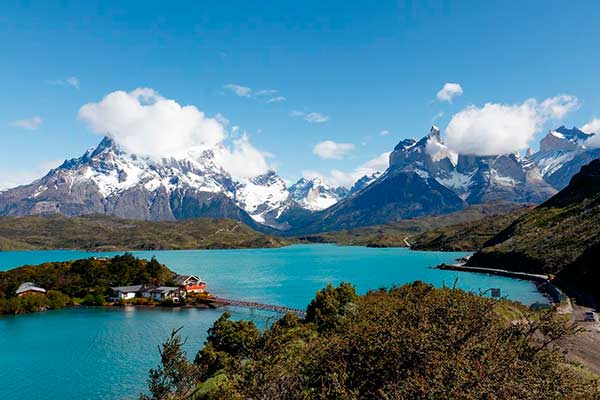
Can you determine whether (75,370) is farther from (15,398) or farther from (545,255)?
(545,255)

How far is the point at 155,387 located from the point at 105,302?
94.2 meters

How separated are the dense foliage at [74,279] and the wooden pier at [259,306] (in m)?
24.4

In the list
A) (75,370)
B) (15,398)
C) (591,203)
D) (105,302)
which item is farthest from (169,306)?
(591,203)

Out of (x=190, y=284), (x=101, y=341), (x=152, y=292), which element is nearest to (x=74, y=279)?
(x=152, y=292)

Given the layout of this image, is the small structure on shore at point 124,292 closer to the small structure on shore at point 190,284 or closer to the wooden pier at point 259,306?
the small structure on shore at point 190,284

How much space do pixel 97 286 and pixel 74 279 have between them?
21.9 ft

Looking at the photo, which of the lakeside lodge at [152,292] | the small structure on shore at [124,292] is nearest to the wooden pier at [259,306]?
the lakeside lodge at [152,292]

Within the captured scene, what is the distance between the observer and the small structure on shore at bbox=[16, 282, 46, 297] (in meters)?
103

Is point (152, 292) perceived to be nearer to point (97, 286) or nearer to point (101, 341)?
point (97, 286)

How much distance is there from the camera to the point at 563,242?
131m

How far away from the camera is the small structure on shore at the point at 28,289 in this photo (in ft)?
339

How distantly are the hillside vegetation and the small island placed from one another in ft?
277

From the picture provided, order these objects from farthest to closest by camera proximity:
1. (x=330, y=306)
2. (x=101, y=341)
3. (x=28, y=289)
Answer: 1. (x=28, y=289)
2. (x=101, y=341)
3. (x=330, y=306)

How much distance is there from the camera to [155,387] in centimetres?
2377
